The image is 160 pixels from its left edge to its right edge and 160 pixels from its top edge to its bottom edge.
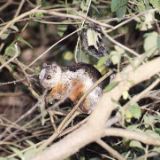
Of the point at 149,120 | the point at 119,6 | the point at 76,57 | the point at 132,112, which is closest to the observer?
the point at 132,112

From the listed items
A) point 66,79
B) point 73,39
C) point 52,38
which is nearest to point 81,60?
point 66,79

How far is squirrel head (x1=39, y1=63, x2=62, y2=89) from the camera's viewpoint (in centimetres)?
238

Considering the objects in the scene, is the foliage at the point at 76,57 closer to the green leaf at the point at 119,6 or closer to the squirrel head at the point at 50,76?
the green leaf at the point at 119,6

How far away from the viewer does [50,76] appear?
7.80 ft

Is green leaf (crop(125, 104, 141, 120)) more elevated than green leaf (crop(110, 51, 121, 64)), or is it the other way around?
green leaf (crop(110, 51, 121, 64))

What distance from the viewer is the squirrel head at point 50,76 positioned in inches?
93.5

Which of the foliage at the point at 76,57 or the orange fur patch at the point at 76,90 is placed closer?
the foliage at the point at 76,57

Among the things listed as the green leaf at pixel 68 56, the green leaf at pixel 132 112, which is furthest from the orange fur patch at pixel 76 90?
the green leaf at pixel 68 56

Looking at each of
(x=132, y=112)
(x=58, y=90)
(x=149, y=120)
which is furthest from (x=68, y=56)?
(x=132, y=112)

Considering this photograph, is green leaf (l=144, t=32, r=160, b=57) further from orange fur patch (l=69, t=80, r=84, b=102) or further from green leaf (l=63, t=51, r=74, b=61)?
green leaf (l=63, t=51, r=74, b=61)

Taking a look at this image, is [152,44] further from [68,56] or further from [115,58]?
[68,56]

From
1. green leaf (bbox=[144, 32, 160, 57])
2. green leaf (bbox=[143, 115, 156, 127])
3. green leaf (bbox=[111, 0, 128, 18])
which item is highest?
green leaf (bbox=[111, 0, 128, 18])

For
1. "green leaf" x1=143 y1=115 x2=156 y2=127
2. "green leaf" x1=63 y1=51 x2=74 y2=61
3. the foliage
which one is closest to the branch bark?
the foliage

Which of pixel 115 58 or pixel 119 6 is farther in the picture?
pixel 119 6
